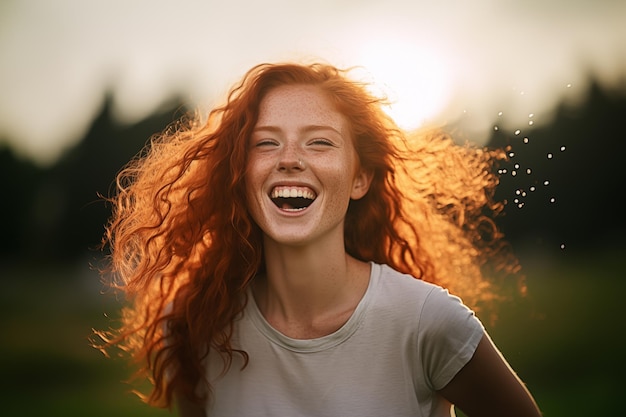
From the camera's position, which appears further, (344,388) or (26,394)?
(26,394)

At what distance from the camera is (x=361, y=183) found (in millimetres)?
3320

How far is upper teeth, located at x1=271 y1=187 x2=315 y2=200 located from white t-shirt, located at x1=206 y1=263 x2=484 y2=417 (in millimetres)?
471

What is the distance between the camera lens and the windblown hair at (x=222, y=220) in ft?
10.7

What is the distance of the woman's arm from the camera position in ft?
9.71

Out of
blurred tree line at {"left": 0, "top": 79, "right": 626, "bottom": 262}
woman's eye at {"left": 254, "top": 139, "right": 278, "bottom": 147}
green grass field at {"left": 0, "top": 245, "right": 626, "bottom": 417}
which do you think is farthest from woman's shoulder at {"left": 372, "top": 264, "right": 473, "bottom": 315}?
green grass field at {"left": 0, "top": 245, "right": 626, "bottom": 417}

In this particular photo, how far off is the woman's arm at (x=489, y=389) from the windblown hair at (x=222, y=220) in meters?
0.69

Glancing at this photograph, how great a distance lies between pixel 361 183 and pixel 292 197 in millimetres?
340

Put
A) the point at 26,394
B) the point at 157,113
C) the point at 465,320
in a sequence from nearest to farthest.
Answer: the point at 465,320 < the point at 26,394 < the point at 157,113

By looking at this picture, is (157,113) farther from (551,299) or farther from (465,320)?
(465,320)

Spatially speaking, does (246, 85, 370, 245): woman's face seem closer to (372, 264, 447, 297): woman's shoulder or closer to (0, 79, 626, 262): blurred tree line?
(372, 264, 447, 297): woman's shoulder

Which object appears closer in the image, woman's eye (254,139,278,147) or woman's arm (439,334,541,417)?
woman's arm (439,334,541,417)

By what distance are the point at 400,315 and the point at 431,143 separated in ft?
3.22

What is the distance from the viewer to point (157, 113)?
2470 cm

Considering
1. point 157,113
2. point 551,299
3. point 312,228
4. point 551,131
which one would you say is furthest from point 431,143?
point 157,113
